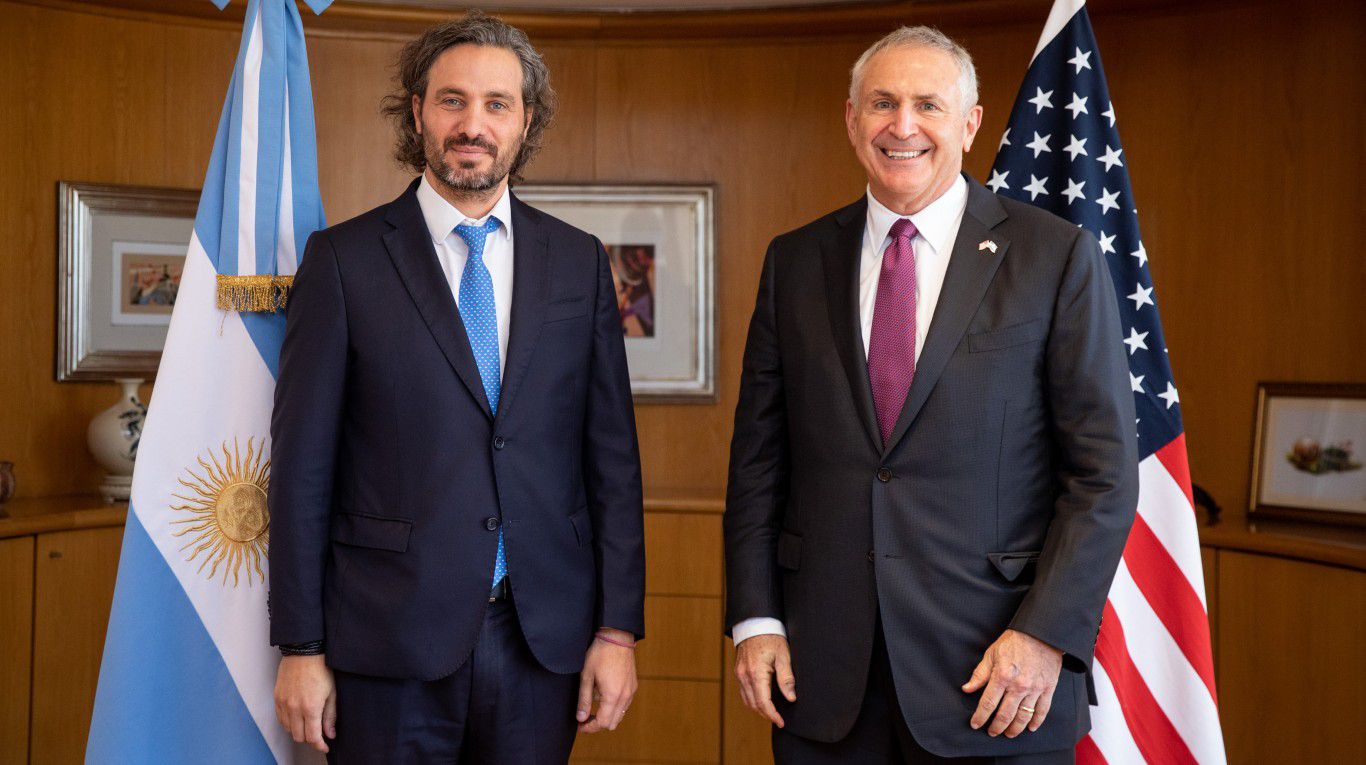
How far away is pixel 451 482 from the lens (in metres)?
1.97

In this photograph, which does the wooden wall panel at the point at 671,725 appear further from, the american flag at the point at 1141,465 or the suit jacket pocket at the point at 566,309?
the suit jacket pocket at the point at 566,309

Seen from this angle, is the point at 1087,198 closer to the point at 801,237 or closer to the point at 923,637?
the point at 801,237

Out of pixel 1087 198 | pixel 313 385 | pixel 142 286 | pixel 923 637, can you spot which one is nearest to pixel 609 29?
pixel 142 286

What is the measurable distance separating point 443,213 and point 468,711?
0.87m

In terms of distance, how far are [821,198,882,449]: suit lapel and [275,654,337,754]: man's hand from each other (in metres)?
1.00

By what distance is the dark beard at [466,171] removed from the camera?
2053 millimetres

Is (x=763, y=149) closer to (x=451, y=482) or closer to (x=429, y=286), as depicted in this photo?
(x=429, y=286)

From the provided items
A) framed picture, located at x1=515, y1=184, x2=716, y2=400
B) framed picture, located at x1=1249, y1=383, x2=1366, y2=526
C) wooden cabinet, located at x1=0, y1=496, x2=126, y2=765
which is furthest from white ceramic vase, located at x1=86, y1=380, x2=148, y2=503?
framed picture, located at x1=1249, y1=383, x2=1366, y2=526

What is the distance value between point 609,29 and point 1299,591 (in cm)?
299

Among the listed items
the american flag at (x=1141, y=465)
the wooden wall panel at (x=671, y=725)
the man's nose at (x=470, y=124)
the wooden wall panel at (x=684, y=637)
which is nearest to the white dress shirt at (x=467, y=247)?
the man's nose at (x=470, y=124)

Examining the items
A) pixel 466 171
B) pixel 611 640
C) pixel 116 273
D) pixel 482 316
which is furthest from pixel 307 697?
pixel 116 273

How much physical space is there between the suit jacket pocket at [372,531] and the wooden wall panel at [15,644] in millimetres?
1964

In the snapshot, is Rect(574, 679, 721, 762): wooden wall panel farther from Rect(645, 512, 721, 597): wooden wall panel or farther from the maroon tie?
the maroon tie

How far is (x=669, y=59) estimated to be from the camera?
455 centimetres
